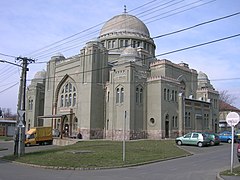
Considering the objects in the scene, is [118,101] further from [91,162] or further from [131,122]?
[91,162]

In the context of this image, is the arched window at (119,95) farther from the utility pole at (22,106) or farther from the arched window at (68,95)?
the utility pole at (22,106)

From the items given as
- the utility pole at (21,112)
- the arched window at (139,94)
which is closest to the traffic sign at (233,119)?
the utility pole at (21,112)

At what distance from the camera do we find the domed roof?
5568 cm

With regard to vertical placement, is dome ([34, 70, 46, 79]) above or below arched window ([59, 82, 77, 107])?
above

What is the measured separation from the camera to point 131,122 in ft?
137

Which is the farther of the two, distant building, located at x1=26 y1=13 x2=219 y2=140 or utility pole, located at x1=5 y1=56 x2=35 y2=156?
distant building, located at x1=26 y1=13 x2=219 y2=140

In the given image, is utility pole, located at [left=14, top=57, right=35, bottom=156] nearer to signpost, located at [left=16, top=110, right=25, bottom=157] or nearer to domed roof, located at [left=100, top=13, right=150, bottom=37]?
signpost, located at [left=16, top=110, right=25, bottom=157]

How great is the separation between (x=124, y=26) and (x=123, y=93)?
1753 centimetres

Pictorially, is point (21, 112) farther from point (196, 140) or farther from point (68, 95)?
point (68, 95)

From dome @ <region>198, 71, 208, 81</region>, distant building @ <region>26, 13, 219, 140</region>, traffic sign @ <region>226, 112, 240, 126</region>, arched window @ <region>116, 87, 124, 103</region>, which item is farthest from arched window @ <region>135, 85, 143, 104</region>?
traffic sign @ <region>226, 112, 240, 126</region>

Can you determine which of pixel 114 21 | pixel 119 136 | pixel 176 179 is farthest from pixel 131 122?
pixel 176 179

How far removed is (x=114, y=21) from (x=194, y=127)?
24.4m

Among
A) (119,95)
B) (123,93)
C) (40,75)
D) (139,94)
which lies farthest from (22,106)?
(40,75)

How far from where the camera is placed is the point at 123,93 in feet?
141
